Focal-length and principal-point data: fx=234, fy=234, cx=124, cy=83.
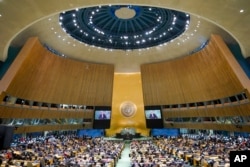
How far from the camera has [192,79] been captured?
3253 cm

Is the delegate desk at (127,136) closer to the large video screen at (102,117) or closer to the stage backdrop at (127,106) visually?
the stage backdrop at (127,106)

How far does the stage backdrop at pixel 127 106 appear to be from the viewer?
46.2 m

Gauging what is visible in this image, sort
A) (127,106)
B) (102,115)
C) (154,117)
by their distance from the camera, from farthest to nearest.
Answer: (127,106), (154,117), (102,115)

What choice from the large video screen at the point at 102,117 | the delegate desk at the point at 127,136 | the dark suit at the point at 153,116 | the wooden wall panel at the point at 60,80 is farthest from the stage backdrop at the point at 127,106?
the wooden wall panel at the point at 60,80

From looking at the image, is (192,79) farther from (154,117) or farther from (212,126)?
(154,117)

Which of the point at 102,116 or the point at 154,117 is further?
the point at 154,117

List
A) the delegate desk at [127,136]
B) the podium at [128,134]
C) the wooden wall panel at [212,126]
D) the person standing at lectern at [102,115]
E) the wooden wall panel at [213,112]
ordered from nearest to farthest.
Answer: the wooden wall panel at [213,112]
the wooden wall panel at [212,126]
the person standing at lectern at [102,115]
the delegate desk at [127,136]
the podium at [128,134]

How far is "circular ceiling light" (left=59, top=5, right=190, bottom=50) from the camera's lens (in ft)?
86.4

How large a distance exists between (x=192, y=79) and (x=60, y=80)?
1856 cm

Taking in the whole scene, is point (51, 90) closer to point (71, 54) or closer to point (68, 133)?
point (71, 54)

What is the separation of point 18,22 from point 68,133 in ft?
79.1

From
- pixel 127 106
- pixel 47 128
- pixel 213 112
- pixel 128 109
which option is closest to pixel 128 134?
pixel 128 109

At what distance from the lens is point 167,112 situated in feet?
130

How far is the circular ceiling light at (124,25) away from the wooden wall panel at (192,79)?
457cm
